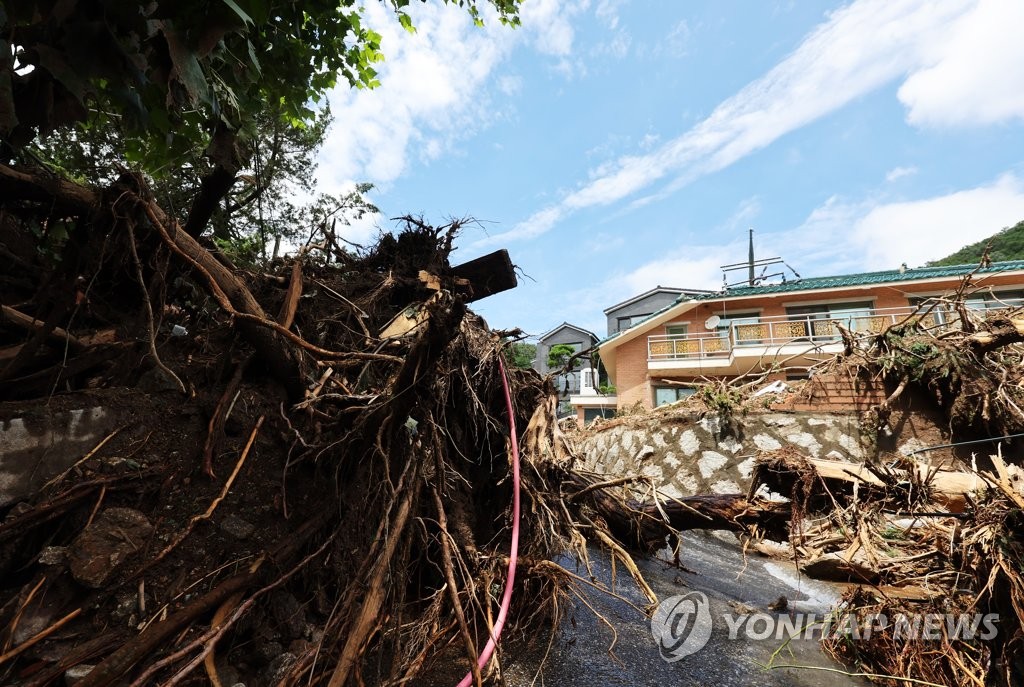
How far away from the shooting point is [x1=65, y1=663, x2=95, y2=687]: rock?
1.51 metres

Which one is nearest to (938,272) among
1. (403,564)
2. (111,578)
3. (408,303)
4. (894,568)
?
(894,568)

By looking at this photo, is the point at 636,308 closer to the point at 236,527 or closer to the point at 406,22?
the point at 406,22

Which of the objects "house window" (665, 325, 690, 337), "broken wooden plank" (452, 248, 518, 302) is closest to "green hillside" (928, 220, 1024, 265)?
"house window" (665, 325, 690, 337)

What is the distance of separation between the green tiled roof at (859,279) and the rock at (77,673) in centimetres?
2046

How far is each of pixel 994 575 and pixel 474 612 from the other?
257 cm

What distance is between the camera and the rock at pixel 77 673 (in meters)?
1.51

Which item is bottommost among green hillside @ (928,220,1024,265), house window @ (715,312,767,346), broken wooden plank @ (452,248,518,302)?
broken wooden plank @ (452,248,518,302)

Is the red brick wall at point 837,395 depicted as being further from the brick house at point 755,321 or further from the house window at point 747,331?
the house window at point 747,331

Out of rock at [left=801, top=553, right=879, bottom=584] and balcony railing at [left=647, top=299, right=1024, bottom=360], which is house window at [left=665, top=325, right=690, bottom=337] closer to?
balcony railing at [left=647, top=299, right=1024, bottom=360]

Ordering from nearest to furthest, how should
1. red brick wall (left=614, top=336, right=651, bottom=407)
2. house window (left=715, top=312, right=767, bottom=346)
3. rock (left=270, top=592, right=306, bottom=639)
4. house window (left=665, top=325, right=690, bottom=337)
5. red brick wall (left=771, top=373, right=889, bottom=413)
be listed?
rock (left=270, top=592, right=306, bottom=639)
red brick wall (left=771, top=373, right=889, bottom=413)
house window (left=715, top=312, right=767, bottom=346)
red brick wall (left=614, top=336, right=651, bottom=407)
house window (left=665, top=325, right=690, bottom=337)

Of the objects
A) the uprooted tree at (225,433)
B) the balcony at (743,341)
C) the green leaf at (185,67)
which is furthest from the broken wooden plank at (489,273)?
the balcony at (743,341)

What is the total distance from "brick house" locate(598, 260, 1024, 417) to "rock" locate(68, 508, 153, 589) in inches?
625

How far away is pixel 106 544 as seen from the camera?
193 cm

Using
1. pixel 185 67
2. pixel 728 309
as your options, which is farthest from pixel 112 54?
pixel 728 309
